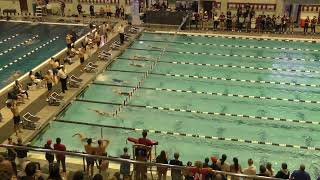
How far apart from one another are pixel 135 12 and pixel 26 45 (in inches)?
221

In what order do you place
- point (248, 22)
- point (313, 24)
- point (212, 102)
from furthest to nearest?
point (248, 22)
point (313, 24)
point (212, 102)

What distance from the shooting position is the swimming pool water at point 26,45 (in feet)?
59.0

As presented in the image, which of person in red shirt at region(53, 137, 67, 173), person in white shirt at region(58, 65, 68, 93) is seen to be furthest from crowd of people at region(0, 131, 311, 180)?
person in white shirt at region(58, 65, 68, 93)

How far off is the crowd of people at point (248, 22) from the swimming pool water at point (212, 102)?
1.86m

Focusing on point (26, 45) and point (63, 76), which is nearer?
point (63, 76)

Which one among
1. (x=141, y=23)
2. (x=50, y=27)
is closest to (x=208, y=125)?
(x=141, y=23)

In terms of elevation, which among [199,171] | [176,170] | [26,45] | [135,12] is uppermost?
[135,12]

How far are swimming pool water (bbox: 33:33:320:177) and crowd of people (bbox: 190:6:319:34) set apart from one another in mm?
1860

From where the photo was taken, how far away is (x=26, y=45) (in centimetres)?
2081

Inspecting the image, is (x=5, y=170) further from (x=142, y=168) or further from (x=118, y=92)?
(x=118, y=92)

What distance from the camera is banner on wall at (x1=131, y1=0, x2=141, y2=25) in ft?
72.7

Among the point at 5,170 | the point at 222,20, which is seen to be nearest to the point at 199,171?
the point at 5,170

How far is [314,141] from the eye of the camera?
12.1m

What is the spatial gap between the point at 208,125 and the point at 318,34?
11.7m
